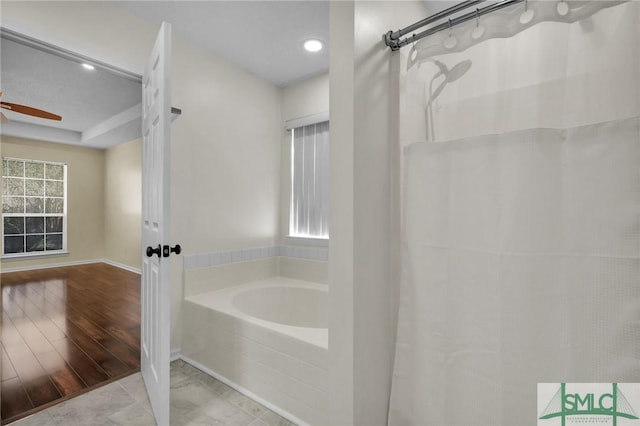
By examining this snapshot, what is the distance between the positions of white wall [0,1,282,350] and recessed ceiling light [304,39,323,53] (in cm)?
70

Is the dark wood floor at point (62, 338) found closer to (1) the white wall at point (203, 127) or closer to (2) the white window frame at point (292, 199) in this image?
(1) the white wall at point (203, 127)

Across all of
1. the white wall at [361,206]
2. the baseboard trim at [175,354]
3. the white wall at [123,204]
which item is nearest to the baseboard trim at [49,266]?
the white wall at [123,204]

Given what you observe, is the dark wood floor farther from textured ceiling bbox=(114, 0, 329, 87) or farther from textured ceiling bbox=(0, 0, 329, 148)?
textured ceiling bbox=(114, 0, 329, 87)

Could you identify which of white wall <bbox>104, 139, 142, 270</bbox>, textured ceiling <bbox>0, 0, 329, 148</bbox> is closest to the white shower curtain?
textured ceiling <bbox>0, 0, 329, 148</bbox>

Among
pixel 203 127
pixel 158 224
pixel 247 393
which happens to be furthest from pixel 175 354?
pixel 203 127

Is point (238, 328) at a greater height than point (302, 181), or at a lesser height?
lesser

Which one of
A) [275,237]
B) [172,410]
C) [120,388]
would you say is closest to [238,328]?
[172,410]

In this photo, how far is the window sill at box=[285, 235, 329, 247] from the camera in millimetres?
2979

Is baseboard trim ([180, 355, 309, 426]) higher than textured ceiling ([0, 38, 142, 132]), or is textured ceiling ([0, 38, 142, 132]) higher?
textured ceiling ([0, 38, 142, 132])

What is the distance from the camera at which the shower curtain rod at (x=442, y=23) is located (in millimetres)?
1144

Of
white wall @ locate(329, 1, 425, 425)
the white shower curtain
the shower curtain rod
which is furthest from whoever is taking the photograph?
white wall @ locate(329, 1, 425, 425)

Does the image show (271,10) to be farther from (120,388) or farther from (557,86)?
(120,388)

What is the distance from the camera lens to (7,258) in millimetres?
5379

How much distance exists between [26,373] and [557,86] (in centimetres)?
326
